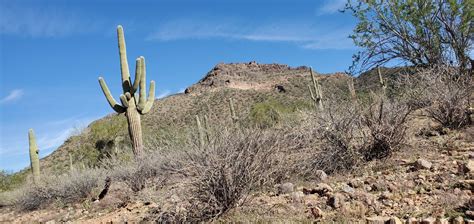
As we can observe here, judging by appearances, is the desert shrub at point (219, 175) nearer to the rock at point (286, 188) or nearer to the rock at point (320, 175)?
the rock at point (286, 188)

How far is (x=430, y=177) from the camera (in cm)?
523

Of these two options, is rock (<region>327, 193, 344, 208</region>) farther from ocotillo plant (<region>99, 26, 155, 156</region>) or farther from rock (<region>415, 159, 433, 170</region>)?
ocotillo plant (<region>99, 26, 155, 156</region>)

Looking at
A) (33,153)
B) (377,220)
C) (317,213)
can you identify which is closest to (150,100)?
(33,153)

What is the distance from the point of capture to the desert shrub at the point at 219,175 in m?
5.18

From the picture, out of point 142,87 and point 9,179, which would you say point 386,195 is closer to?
point 142,87

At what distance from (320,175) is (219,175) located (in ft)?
5.92

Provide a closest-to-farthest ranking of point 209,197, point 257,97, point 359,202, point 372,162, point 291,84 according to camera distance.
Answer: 1. point 359,202
2. point 209,197
3. point 372,162
4. point 257,97
5. point 291,84

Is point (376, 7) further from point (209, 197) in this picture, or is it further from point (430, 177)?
point (209, 197)

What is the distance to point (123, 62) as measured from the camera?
552 inches

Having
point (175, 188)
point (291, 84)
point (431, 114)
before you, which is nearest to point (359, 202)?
point (175, 188)

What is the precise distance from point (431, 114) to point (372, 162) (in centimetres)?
213

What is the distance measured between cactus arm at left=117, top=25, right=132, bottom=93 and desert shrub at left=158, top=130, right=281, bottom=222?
8.74 metres

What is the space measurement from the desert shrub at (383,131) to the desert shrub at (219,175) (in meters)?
2.00

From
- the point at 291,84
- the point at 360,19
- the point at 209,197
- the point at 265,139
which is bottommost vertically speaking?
the point at 209,197
